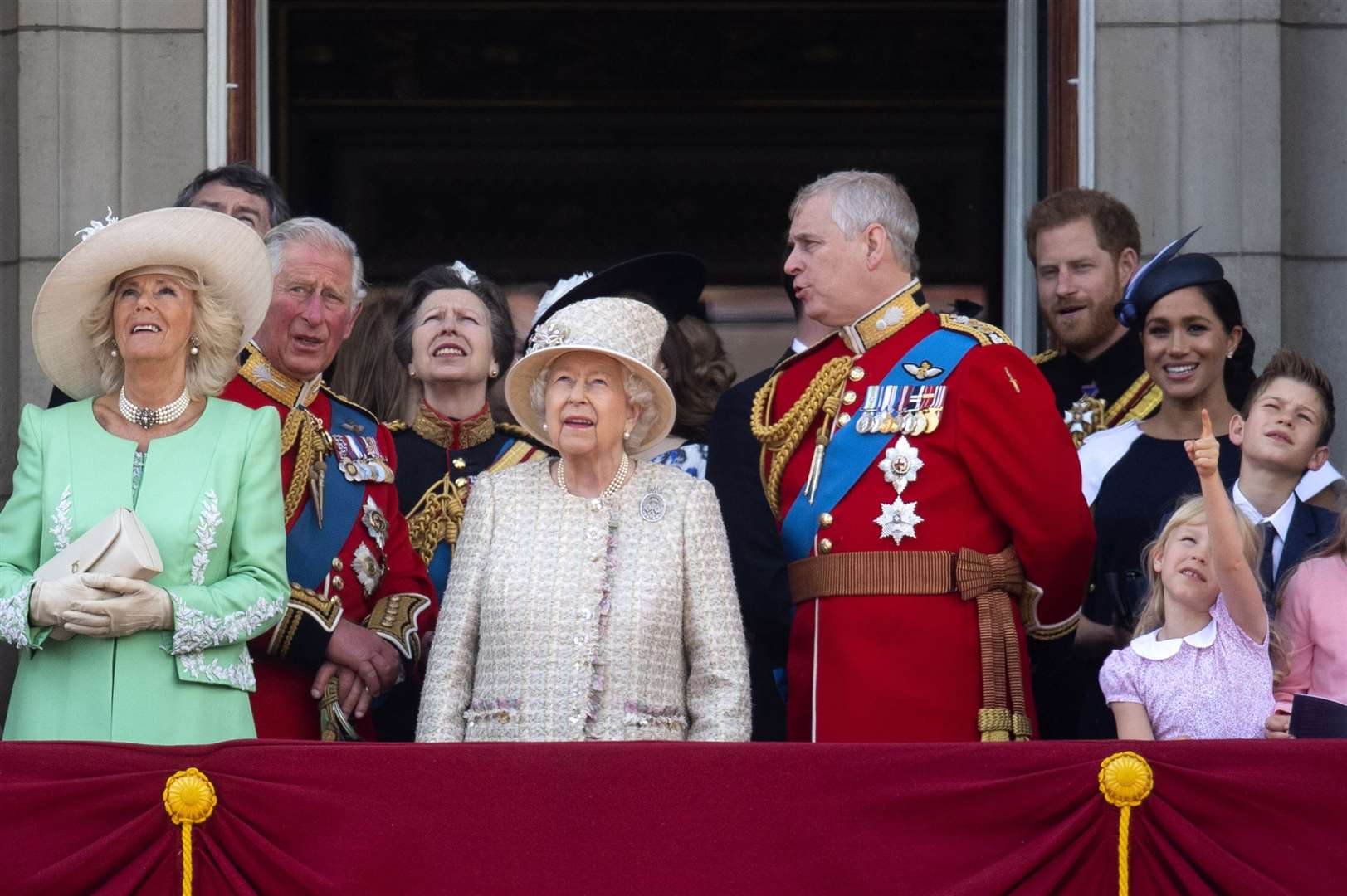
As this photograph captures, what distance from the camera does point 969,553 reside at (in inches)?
197

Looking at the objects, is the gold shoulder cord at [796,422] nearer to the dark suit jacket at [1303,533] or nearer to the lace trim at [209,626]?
the dark suit jacket at [1303,533]

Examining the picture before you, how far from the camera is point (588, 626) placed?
459 cm

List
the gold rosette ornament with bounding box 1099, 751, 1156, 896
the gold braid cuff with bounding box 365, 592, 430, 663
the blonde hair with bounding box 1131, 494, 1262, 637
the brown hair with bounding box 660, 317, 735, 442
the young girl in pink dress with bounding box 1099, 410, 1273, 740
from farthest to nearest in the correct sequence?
1. the brown hair with bounding box 660, 317, 735, 442
2. the gold braid cuff with bounding box 365, 592, 430, 663
3. the blonde hair with bounding box 1131, 494, 1262, 637
4. the young girl in pink dress with bounding box 1099, 410, 1273, 740
5. the gold rosette ornament with bounding box 1099, 751, 1156, 896

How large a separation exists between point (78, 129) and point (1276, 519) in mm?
3657

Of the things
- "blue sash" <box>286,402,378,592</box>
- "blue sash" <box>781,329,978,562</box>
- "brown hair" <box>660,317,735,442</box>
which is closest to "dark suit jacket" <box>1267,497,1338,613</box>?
"blue sash" <box>781,329,978,562</box>

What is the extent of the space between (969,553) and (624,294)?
149 centimetres

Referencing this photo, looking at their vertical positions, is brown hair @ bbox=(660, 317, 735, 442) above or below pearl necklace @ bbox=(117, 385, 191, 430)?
above

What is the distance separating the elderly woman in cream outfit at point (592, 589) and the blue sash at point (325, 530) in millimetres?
642

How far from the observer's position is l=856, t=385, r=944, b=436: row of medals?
5.09 m

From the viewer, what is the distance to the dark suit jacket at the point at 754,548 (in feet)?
17.0

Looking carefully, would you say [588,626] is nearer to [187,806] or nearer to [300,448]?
[187,806]

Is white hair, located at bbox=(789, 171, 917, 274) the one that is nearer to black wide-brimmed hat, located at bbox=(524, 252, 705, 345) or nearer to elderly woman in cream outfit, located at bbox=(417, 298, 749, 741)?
elderly woman in cream outfit, located at bbox=(417, 298, 749, 741)

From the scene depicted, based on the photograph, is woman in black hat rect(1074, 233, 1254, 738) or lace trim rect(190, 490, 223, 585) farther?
woman in black hat rect(1074, 233, 1254, 738)

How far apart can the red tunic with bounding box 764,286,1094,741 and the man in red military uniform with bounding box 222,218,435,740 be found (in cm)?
91
